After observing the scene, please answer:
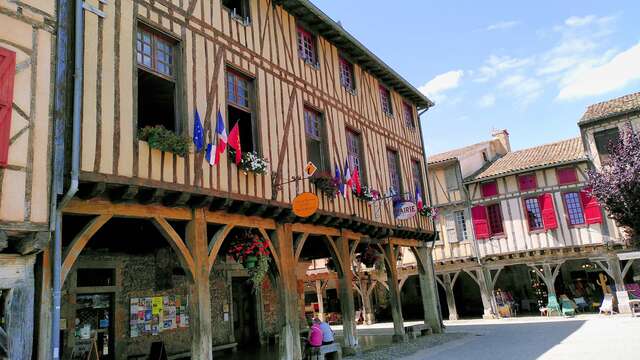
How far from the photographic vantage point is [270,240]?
328 inches

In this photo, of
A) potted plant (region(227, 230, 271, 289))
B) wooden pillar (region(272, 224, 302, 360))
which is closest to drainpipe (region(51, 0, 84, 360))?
potted plant (region(227, 230, 271, 289))

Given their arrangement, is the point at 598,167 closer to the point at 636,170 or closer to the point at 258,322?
the point at 636,170

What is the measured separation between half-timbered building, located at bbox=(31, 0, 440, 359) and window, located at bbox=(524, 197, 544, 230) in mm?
6676

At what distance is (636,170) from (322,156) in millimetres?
11307

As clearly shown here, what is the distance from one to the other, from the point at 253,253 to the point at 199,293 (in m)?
1.38

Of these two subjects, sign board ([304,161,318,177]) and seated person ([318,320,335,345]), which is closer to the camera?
seated person ([318,320,335,345])

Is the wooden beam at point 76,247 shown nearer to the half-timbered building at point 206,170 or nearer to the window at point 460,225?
the half-timbered building at point 206,170

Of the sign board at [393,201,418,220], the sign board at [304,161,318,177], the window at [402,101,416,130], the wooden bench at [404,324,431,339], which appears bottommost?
the wooden bench at [404,324,431,339]

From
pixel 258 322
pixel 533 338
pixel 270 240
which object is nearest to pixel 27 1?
pixel 270 240

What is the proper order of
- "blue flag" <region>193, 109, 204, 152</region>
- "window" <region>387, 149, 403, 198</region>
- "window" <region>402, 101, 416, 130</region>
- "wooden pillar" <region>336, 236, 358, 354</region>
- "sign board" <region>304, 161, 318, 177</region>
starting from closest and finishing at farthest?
"blue flag" <region>193, 109, 204, 152</region>, "sign board" <region>304, 161, 318, 177</region>, "wooden pillar" <region>336, 236, 358, 354</region>, "window" <region>387, 149, 403, 198</region>, "window" <region>402, 101, 416, 130</region>

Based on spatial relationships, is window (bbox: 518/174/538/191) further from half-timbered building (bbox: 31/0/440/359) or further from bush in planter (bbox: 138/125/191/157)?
bush in planter (bbox: 138/125/191/157)

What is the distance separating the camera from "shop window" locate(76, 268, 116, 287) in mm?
8875

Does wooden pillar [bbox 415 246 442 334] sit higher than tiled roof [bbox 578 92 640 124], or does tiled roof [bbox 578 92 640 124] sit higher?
tiled roof [bbox 578 92 640 124]

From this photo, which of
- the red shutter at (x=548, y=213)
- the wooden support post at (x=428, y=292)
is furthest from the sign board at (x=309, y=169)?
the red shutter at (x=548, y=213)
